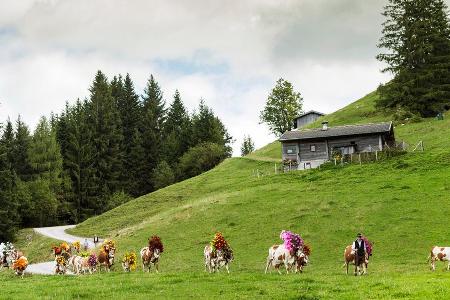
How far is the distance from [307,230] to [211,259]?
14.9m

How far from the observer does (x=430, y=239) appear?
114ft

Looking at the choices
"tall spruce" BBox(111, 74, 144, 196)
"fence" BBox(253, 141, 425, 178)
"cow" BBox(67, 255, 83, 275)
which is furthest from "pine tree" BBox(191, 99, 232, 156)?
"cow" BBox(67, 255, 83, 275)

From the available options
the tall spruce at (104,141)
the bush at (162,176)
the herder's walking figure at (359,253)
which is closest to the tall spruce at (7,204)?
the tall spruce at (104,141)

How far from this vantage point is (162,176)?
10512 centimetres

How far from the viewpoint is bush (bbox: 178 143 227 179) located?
108m

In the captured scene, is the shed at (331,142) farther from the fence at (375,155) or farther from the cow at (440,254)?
the cow at (440,254)

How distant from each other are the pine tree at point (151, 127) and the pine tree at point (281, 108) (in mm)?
26383

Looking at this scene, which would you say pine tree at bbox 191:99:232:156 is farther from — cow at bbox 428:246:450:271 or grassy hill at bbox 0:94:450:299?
cow at bbox 428:246:450:271

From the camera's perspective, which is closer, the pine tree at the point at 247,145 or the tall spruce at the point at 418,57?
the tall spruce at the point at 418,57

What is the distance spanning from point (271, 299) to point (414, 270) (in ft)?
40.0

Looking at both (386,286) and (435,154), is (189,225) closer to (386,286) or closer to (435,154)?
(435,154)

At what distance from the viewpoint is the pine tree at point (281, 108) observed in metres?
118

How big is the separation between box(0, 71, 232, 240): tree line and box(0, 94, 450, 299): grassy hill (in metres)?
21.7

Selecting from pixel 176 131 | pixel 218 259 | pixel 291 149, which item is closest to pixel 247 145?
A: pixel 176 131
